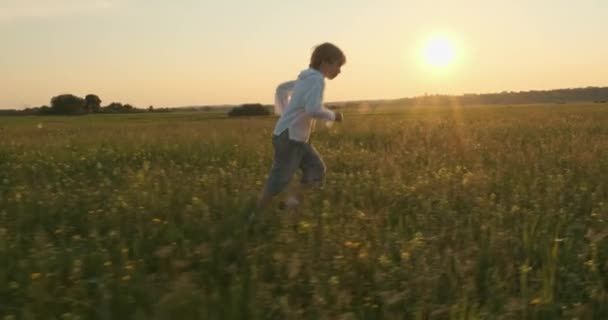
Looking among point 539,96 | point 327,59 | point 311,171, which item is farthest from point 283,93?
point 539,96

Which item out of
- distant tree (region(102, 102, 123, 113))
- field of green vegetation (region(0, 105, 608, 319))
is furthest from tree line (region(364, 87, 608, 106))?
field of green vegetation (region(0, 105, 608, 319))

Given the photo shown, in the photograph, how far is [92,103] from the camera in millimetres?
73750

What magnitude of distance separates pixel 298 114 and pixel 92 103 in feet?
235

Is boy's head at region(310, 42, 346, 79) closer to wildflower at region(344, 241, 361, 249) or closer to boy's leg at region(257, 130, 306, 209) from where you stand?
boy's leg at region(257, 130, 306, 209)

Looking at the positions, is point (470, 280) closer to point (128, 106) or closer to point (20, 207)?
point (20, 207)

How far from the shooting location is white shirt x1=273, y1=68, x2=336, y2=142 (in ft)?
19.1

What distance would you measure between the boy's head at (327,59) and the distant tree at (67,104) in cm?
6818

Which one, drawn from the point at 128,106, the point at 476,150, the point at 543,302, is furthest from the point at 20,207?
→ the point at 128,106

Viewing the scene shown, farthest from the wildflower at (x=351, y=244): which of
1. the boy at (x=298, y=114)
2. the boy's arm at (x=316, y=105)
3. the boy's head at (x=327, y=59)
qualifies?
the boy's head at (x=327, y=59)

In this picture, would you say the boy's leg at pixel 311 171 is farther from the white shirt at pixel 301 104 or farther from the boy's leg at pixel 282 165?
the white shirt at pixel 301 104

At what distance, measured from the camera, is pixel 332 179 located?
7.86 metres

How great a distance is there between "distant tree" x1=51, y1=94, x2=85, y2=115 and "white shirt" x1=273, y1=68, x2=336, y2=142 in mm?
67809

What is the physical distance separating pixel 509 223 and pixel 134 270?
2.79 metres

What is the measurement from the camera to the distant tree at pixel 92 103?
72.9 m
